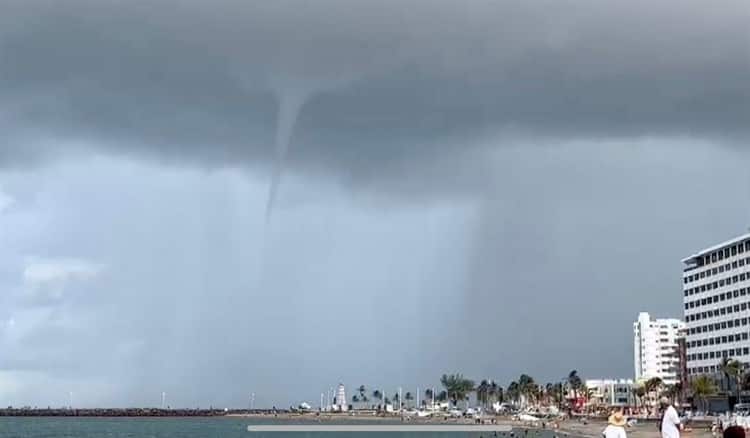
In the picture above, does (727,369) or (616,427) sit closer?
(616,427)

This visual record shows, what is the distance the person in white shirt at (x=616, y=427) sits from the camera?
18.6 m

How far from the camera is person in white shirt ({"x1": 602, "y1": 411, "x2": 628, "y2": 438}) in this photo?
60.9 feet

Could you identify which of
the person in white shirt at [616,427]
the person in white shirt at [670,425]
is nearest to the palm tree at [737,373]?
the person in white shirt at [670,425]

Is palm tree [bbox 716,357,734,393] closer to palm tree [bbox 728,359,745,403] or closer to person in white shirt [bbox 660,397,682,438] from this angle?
palm tree [bbox 728,359,745,403]

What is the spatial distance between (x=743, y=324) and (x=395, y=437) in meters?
70.7

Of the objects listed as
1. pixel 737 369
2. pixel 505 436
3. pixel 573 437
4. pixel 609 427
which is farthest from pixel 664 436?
pixel 737 369

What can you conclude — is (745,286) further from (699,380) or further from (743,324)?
(699,380)

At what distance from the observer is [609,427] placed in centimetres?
1873

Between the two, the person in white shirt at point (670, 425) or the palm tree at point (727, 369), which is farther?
the palm tree at point (727, 369)

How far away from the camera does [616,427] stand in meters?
18.8

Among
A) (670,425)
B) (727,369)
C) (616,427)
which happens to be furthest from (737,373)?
(616,427)

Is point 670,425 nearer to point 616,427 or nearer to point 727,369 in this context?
point 616,427

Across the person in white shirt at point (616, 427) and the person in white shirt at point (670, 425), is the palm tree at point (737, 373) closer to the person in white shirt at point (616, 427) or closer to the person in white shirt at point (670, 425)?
the person in white shirt at point (670, 425)

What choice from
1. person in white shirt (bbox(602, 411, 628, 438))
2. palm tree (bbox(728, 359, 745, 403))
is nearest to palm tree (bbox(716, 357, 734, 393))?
palm tree (bbox(728, 359, 745, 403))
